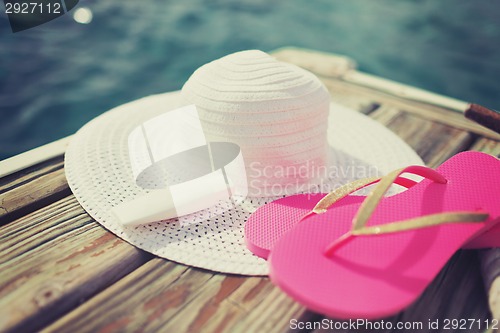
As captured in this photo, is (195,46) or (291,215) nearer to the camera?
(291,215)

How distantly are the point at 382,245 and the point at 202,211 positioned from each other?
16.6 inches

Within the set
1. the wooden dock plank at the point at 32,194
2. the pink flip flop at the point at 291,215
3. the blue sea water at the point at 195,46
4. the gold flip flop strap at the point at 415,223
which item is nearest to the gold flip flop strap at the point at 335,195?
the pink flip flop at the point at 291,215

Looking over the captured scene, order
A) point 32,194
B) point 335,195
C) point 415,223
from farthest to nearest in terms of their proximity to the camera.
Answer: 1. point 32,194
2. point 335,195
3. point 415,223

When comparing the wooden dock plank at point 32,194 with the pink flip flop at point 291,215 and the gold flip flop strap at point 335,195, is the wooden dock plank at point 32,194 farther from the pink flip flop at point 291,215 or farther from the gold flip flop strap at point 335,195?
the gold flip flop strap at point 335,195

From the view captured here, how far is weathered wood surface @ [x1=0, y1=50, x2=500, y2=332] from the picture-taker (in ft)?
2.27

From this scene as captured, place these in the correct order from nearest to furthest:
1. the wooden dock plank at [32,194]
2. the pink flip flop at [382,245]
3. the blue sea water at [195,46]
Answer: the pink flip flop at [382,245] → the wooden dock plank at [32,194] → the blue sea water at [195,46]

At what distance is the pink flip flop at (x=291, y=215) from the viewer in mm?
822

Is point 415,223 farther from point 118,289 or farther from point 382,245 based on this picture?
point 118,289

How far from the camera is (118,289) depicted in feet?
2.48

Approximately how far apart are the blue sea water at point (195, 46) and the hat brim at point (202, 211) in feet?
3.93

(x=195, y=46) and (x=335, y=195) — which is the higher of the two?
(x=195, y=46)

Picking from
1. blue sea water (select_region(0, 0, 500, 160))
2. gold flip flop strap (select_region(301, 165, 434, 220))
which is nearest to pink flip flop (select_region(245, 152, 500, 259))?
gold flip flop strap (select_region(301, 165, 434, 220))

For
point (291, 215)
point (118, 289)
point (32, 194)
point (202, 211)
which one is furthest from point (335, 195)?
point (32, 194)

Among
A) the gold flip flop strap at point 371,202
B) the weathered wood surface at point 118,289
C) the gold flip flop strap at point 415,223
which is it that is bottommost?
the weathered wood surface at point 118,289
